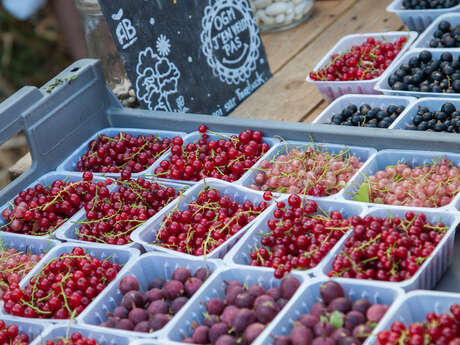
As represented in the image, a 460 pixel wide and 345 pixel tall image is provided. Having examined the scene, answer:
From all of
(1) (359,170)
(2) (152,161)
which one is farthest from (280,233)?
(2) (152,161)

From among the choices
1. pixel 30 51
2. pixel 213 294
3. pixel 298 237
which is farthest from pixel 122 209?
pixel 30 51

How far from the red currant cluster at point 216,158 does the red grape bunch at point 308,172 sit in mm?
80

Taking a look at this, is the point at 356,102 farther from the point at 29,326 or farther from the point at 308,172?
the point at 29,326

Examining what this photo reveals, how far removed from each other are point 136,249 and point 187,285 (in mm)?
279

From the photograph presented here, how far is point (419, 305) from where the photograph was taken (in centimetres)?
159

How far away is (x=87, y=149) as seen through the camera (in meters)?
2.66

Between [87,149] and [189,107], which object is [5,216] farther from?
[189,107]

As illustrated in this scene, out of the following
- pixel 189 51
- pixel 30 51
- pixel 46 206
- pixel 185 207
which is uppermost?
pixel 189 51

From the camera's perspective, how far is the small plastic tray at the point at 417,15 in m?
3.08

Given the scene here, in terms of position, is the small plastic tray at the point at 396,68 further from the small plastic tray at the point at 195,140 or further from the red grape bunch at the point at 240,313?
the red grape bunch at the point at 240,313

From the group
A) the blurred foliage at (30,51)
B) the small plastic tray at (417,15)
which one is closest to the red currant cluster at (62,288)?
the small plastic tray at (417,15)

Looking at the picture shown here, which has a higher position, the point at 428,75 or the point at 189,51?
the point at 189,51

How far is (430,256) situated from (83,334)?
92 cm

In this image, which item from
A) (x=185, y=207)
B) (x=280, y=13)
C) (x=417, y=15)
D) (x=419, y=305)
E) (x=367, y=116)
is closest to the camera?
(x=419, y=305)
